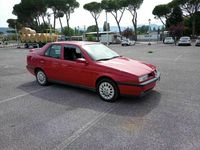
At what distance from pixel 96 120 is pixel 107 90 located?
1.25 m

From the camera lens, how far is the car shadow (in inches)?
201

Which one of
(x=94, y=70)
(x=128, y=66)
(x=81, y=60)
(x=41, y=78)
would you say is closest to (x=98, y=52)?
(x=81, y=60)

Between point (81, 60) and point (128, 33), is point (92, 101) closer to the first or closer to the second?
point (81, 60)

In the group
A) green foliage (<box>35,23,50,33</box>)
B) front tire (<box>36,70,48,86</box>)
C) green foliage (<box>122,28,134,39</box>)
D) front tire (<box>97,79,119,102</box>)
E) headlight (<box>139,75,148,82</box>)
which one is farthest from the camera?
green foliage (<box>122,28,134,39</box>)

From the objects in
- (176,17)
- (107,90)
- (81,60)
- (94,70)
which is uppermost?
(176,17)

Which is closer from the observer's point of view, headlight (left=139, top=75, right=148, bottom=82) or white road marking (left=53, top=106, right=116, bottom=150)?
white road marking (left=53, top=106, right=116, bottom=150)

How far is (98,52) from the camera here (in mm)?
6449

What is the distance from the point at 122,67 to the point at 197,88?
2762 millimetres

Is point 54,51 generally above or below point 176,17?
below

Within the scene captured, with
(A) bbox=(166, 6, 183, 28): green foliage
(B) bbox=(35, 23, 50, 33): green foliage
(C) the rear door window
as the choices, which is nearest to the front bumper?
(C) the rear door window

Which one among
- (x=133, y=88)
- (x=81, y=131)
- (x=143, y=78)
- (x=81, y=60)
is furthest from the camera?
(x=81, y=60)

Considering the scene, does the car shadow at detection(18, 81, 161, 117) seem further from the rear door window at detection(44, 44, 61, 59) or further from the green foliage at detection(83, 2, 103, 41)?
the green foliage at detection(83, 2, 103, 41)

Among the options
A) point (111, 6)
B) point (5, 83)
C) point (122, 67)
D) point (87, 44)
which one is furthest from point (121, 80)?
point (111, 6)

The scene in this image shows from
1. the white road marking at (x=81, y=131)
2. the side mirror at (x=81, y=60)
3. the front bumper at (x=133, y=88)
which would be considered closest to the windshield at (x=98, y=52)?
the side mirror at (x=81, y=60)
